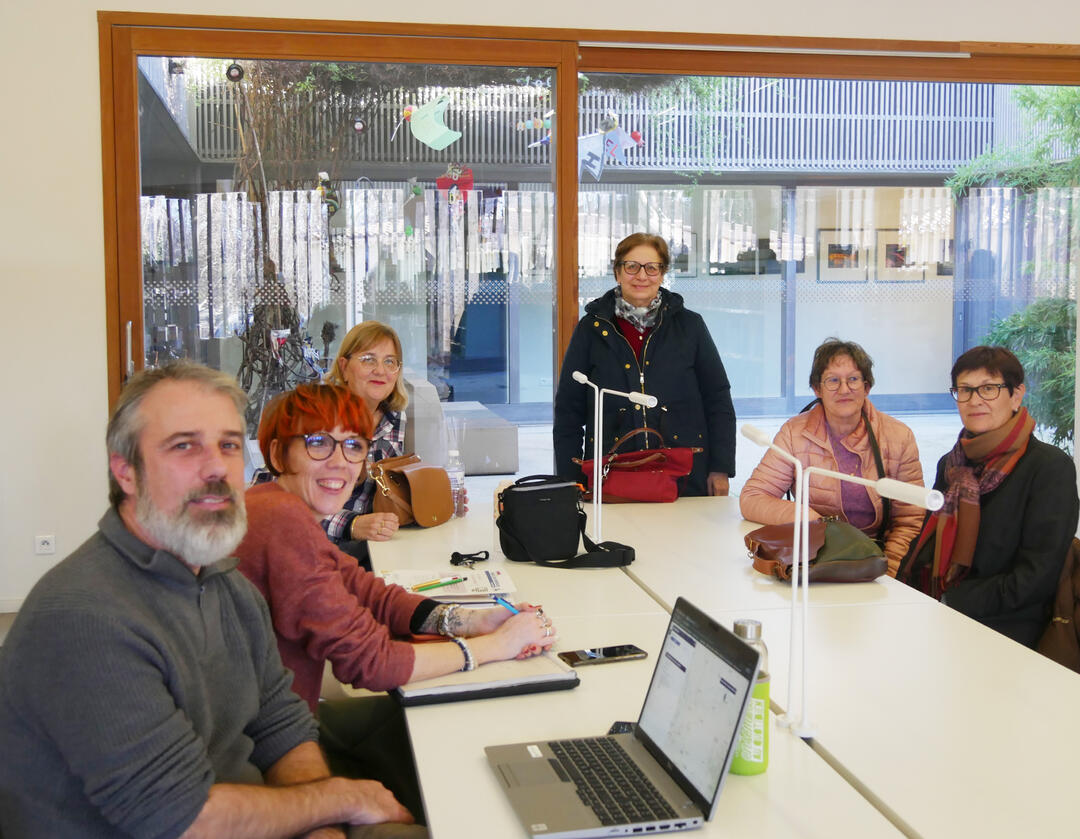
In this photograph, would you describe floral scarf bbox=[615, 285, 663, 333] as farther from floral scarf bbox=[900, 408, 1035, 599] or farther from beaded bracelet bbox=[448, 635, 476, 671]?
beaded bracelet bbox=[448, 635, 476, 671]

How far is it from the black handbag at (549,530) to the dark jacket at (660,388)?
976 mm

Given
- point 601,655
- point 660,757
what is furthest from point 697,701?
point 601,655

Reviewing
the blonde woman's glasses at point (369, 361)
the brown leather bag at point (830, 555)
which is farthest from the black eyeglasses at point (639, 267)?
the brown leather bag at point (830, 555)

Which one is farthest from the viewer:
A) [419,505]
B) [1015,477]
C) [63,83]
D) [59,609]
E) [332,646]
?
[63,83]

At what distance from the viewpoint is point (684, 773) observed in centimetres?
156

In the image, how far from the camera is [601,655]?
2191mm

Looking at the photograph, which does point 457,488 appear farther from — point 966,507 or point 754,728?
point 754,728

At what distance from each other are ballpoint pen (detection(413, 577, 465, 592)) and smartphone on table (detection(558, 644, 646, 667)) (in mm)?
512

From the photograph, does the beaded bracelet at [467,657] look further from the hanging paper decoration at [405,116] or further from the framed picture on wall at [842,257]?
the framed picture on wall at [842,257]

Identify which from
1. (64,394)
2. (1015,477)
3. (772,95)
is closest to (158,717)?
(1015,477)

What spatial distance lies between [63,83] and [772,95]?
9.66 ft

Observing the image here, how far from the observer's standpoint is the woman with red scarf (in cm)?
286

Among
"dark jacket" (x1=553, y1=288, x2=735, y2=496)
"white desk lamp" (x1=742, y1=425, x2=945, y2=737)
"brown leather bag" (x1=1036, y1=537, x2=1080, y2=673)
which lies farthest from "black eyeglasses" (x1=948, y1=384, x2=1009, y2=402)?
"white desk lamp" (x1=742, y1=425, x2=945, y2=737)

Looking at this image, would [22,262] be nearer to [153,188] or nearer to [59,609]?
[153,188]
